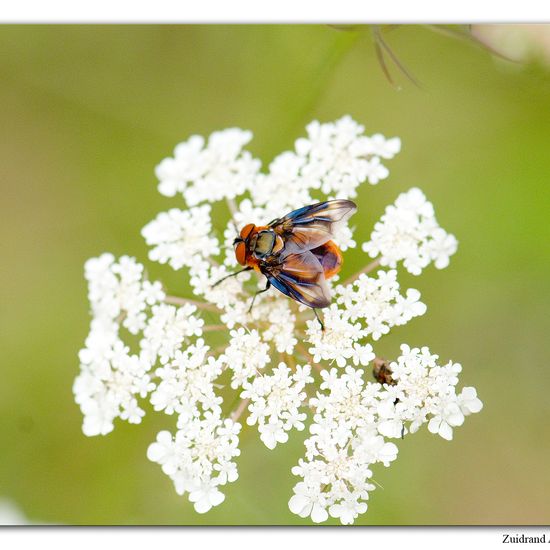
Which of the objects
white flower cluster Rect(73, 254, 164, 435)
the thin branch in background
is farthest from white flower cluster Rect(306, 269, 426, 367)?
the thin branch in background

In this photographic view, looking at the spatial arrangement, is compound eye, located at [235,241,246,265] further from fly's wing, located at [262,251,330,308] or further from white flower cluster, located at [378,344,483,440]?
white flower cluster, located at [378,344,483,440]

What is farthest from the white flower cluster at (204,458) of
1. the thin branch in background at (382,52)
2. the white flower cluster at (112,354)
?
the thin branch in background at (382,52)

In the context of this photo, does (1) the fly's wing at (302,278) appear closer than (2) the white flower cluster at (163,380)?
Yes

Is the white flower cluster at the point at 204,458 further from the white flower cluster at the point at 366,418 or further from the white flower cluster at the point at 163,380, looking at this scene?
the white flower cluster at the point at 366,418

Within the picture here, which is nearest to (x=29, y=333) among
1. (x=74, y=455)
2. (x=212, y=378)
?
(x=74, y=455)

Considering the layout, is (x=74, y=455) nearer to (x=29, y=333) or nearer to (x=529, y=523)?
(x=29, y=333)

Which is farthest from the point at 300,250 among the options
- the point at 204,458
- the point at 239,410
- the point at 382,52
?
the point at 382,52
